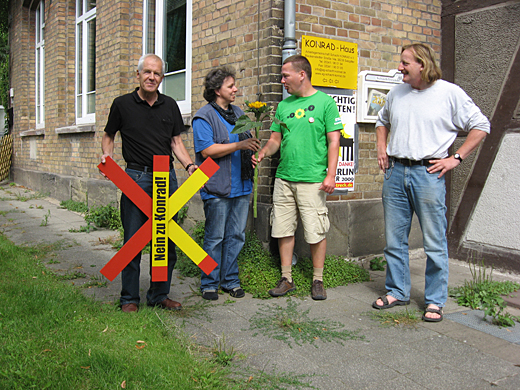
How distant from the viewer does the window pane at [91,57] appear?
32.9 feet

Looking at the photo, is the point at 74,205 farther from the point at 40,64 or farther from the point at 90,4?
the point at 40,64

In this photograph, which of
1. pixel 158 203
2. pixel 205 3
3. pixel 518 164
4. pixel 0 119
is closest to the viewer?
pixel 158 203

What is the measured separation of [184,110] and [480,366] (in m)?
4.82

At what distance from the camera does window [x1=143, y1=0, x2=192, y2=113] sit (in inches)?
255

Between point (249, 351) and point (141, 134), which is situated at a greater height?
point (141, 134)

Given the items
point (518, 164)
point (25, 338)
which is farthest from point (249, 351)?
point (518, 164)

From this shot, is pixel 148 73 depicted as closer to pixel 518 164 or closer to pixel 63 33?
pixel 518 164

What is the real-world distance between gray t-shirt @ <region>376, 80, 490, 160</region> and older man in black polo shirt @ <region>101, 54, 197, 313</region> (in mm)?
1700

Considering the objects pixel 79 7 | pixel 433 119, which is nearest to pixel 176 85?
pixel 433 119

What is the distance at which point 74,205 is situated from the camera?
965 cm

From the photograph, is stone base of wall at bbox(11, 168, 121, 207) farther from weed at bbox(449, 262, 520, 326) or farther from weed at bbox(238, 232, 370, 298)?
weed at bbox(449, 262, 520, 326)

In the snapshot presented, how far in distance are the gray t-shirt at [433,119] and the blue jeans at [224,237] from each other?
1.46 m

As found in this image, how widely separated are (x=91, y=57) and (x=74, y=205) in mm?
3146

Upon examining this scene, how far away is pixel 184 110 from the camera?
258 inches
